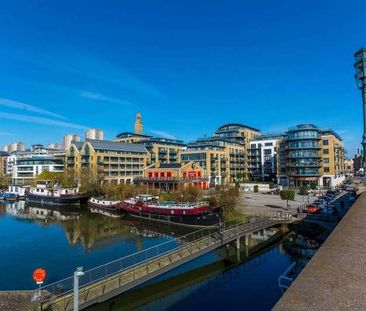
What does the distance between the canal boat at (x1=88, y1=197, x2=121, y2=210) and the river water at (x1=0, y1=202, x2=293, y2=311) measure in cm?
1199

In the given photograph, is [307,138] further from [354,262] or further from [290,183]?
[354,262]

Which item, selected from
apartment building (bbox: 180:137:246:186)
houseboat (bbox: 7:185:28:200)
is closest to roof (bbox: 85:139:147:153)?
apartment building (bbox: 180:137:246:186)

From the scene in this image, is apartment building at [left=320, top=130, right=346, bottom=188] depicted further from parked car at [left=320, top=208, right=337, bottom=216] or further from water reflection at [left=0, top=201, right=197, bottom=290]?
water reflection at [left=0, top=201, right=197, bottom=290]

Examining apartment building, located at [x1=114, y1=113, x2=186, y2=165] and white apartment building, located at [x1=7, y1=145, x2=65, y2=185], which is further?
white apartment building, located at [x1=7, y1=145, x2=65, y2=185]

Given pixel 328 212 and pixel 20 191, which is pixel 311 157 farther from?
pixel 20 191

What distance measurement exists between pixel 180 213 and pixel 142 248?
14341mm

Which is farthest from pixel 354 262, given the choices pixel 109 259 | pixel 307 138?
pixel 307 138

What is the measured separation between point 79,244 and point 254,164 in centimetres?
9363

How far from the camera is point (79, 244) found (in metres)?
40.8

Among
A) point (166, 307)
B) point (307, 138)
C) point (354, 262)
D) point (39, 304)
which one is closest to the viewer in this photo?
point (354, 262)

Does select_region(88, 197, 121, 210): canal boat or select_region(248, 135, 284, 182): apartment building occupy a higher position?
select_region(248, 135, 284, 182): apartment building

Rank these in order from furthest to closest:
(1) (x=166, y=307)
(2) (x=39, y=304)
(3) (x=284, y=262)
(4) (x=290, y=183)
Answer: (4) (x=290, y=183)
(3) (x=284, y=262)
(1) (x=166, y=307)
(2) (x=39, y=304)

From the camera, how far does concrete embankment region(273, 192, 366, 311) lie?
804 centimetres

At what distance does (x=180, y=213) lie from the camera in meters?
51.7
